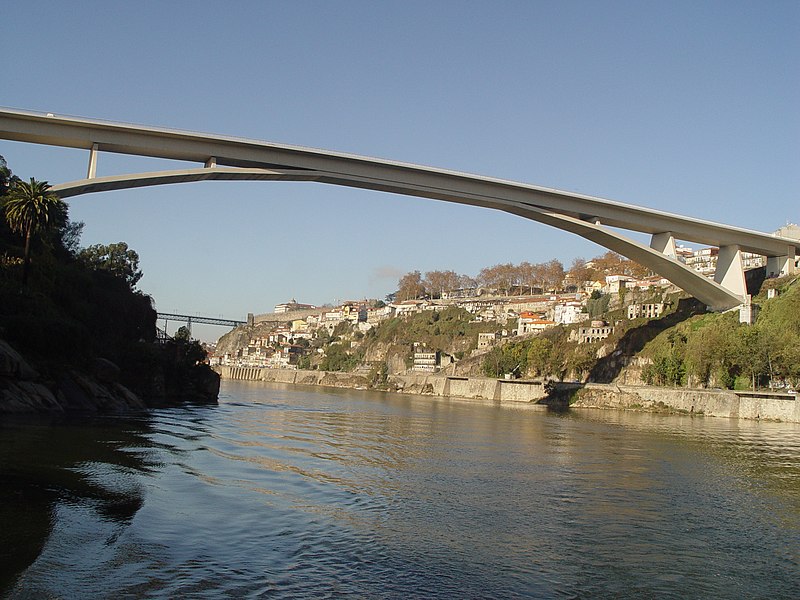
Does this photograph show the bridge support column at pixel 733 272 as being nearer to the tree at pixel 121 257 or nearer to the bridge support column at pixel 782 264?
the bridge support column at pixel 782 264

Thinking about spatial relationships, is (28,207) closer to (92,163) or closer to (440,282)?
(92,163)

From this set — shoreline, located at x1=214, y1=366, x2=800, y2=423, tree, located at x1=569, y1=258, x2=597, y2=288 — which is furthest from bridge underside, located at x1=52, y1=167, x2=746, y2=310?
tree, located at x1=569, y1=258, x2=597, y2=288

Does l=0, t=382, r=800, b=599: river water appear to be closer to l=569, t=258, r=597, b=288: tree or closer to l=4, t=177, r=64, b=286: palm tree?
l=4, t=177, r=64, b=286: palm tree

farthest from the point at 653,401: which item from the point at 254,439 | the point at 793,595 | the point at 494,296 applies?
the point at 494,296

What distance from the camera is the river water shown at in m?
7.98

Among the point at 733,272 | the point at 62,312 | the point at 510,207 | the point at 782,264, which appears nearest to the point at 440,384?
the point at 733,272

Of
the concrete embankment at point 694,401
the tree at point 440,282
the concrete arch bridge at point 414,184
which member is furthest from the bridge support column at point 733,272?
the tree at point 440,282

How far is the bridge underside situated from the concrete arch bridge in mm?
52

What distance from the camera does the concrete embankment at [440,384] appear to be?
73.0m

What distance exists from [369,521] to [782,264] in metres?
59.9

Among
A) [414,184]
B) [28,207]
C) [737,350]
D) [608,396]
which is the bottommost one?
[608,396]

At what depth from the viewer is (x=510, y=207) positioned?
145ft

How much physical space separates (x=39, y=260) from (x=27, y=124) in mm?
5432

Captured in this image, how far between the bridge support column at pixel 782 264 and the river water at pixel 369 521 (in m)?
44.7
